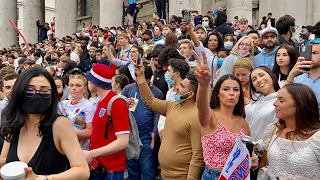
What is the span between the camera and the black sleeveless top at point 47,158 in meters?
3.08

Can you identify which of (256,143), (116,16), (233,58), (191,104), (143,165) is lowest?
(143,165)

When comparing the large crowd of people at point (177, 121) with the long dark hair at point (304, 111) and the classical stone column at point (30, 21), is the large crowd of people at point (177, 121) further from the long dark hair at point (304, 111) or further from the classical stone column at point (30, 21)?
the classical stone column at point (30, 21)

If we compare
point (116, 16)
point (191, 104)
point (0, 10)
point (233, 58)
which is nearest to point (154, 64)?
point (233, 58)

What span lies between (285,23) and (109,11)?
12.3m

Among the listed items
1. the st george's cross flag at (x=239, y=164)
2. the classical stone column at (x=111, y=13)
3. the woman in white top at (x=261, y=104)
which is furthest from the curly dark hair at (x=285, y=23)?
the classical stone column at (x=111, y=13)

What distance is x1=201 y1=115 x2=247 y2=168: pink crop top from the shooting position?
4289 millimetres

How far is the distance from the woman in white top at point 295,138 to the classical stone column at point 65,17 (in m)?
24.1

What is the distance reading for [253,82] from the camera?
17.2 feet

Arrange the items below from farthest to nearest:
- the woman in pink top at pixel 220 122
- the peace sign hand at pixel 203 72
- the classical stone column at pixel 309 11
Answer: the classical stone column at pixel 309 11 < the woman in pink top at pixel 220 122 < the peace sign hand at pixel 203 72

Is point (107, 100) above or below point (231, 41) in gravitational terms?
below

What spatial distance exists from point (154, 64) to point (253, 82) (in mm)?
3444

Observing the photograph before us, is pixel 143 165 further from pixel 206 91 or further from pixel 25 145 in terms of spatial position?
pixel 25 145

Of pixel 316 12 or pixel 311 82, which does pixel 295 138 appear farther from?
pixel 316 12

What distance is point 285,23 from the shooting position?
27.7 ft
